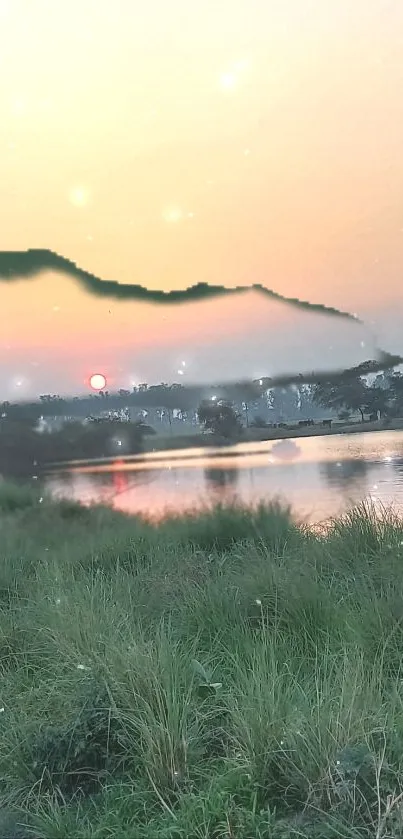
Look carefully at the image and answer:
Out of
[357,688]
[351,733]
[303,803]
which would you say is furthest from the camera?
[357,688]

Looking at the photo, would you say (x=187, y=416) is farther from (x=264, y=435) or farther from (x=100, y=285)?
(x=100, y=285)

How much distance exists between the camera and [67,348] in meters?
5.00

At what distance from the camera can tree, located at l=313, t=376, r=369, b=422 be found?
504cm

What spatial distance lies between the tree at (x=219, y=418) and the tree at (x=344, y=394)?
0.70m

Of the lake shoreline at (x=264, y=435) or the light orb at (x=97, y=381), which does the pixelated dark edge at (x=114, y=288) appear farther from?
the light orb at (x=97, y=381)

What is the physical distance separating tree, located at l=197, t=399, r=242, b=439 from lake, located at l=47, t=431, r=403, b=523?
162mm

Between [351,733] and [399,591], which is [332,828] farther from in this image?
[399,591]

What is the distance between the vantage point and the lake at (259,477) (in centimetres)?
469

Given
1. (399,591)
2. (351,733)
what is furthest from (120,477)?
(351,733)

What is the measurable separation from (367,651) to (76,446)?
2890mm

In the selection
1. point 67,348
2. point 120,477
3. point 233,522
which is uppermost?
point 67,348

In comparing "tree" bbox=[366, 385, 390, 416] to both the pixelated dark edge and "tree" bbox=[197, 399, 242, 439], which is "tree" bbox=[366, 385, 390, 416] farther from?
"tree" bbox=[197, 399, 242, 439]

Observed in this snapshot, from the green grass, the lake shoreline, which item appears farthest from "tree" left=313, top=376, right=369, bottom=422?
the green grass

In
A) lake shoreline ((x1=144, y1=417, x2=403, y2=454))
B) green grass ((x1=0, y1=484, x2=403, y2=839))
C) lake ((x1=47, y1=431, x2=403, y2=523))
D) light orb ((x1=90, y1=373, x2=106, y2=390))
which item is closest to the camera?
green grass ((x1=0, y1=484, x2=403, y2=839))
